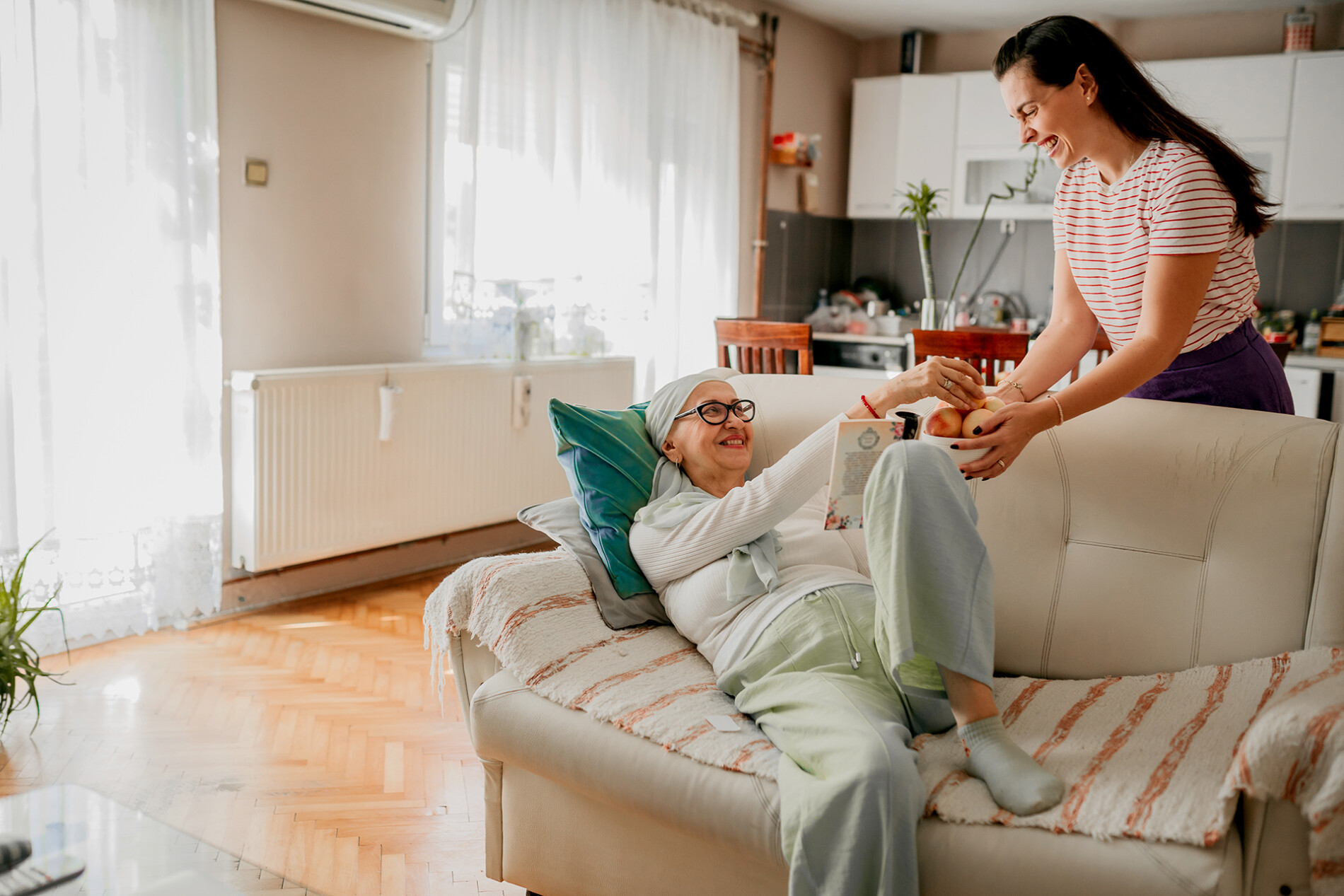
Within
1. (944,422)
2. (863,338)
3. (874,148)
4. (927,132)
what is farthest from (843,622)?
(874,148)

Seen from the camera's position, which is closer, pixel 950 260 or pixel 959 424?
pixel 959 424

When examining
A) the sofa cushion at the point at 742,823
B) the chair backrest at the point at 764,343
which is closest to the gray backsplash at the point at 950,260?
the chair backrest at the point at 764,343

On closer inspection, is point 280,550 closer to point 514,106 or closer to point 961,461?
point 514,106

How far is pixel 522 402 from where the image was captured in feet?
13.8

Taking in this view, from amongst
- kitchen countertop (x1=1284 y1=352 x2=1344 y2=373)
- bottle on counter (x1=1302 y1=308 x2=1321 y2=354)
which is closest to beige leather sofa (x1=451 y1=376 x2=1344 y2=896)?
kitchen countertop (x1=1284 y1=352 x2=1344 y2=373)

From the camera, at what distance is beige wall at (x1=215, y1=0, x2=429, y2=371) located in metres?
3.34

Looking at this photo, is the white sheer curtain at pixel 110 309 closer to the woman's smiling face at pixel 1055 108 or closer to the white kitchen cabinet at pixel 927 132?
the woman's smiling face at pixel 1055 108

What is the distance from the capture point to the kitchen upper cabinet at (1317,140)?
4871mm

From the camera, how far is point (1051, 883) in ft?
4.16

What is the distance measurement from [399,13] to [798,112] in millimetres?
2928

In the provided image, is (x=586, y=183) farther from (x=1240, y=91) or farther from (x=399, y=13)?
(x=1240, y=91)

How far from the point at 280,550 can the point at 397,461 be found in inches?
20.8

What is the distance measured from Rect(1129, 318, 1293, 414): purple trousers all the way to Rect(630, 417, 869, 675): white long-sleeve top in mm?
656

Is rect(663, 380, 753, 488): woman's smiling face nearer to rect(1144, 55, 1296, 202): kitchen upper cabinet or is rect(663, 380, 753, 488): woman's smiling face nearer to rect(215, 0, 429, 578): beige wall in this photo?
rect(215, 0, 429, 578): beige wall
